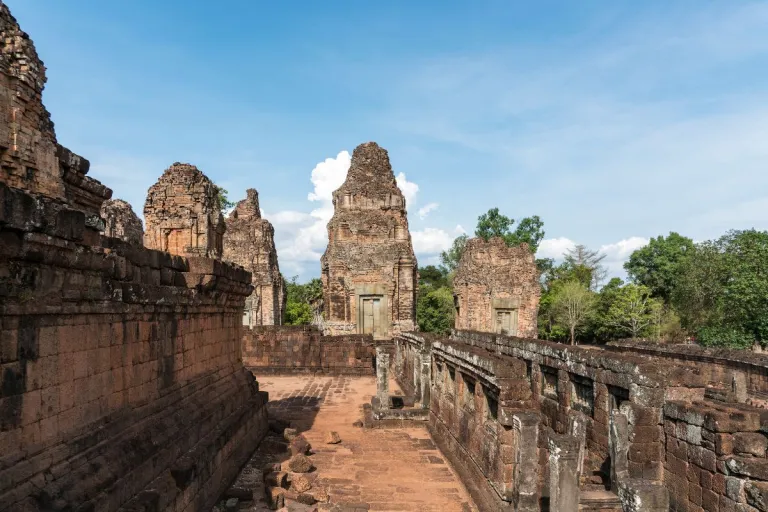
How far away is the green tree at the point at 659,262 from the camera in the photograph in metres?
41.3

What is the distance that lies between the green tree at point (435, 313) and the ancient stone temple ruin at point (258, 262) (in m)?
12.0

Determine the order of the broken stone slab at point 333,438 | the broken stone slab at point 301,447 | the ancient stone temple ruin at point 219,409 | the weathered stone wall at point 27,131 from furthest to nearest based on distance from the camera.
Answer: the broken stone slab at point 333,438 → the broken stone slab at point 301,447 → the weathered stone wall at point 27,131 → the ancient stone temple ruin at point 219,409

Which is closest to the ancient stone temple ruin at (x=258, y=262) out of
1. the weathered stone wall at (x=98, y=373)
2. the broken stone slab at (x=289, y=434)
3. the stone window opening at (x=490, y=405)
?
the broken stone slab at (x=289, y=434)

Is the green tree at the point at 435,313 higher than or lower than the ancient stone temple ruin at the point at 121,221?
lower

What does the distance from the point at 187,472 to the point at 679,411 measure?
510cm

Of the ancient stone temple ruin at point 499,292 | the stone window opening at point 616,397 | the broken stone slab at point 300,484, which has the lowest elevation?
the broken stone slab at point 300,484

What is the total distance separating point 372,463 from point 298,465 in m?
1.14

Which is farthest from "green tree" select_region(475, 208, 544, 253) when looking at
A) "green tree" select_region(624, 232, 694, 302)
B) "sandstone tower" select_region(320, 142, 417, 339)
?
"sandstone tower" select_region(320, 142, 417, 339)

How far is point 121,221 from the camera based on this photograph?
15281mm

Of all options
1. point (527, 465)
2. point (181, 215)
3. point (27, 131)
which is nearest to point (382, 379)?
point (181, 215)

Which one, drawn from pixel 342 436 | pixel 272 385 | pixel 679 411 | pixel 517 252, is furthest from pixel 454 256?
pixel 679 411

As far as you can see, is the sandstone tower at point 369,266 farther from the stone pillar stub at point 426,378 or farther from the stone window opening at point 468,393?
the stone window opening at point 468,393

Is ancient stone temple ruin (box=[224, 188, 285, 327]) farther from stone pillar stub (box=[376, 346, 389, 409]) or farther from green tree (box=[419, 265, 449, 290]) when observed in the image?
green tree (box=[419, 265, 449, 290])

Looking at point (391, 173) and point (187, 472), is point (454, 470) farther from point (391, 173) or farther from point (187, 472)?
point (391, 173)
